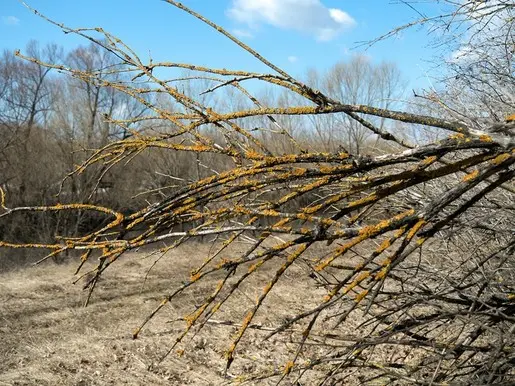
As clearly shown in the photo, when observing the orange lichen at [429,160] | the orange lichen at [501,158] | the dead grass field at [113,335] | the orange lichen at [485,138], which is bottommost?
the dead grass field at [113,335]

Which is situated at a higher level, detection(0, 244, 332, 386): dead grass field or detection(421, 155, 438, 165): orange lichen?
detection(421, 155, 438, 165): orange lichen

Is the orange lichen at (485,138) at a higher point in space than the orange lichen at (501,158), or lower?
higher

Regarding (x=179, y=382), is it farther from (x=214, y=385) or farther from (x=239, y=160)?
(x=239, y=160)

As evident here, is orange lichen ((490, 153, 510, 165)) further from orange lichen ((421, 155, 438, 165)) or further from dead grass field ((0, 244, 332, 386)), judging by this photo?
dead grass field ((0, 244, 332, 386))

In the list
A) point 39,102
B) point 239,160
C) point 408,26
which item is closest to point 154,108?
point 239,160

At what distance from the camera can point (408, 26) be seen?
4836 mm

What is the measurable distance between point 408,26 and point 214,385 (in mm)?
4722

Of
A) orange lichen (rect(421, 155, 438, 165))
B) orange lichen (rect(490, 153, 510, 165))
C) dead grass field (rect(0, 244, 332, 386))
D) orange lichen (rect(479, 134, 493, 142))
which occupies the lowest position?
dead grass field (rect(0, 244, 332, 386))

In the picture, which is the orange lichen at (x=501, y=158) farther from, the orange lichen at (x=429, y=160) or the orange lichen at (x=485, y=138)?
the orange lichen at (x=429, y=160)

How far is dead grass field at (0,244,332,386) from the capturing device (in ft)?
23.8

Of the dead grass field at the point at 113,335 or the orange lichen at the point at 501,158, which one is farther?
the dead grass field at the point at 113,335

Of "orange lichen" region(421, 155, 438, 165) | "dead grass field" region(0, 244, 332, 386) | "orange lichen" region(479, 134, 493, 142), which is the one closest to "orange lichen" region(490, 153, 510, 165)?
"orange lichen" region(479, 134, 493, 142)

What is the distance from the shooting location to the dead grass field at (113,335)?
23.8 feet

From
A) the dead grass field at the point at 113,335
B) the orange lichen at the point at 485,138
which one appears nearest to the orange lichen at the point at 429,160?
the orange lichen at the point at 485,138
